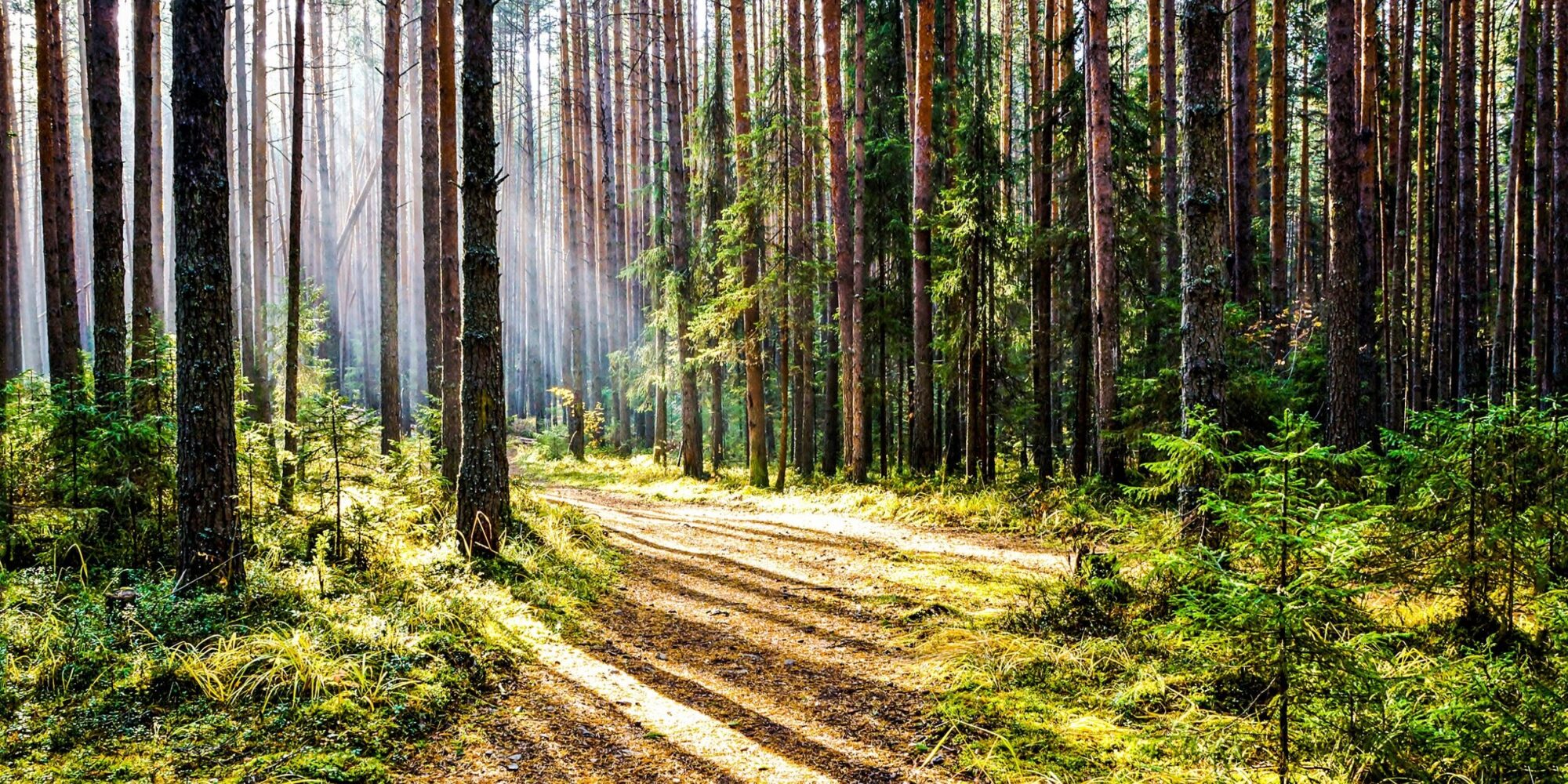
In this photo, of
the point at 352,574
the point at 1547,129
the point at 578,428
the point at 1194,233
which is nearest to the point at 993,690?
the point at 1194,233

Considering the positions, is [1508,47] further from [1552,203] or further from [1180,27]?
[1180,27]

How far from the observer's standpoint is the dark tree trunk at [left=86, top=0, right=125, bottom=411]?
7.76 metres

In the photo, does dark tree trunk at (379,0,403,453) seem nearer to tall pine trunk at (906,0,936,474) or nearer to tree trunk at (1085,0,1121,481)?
tall pine trunk at (906,0,936,474)

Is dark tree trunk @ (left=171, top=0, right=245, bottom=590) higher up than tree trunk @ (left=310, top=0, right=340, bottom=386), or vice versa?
tree trunk @ (left=310, top=0, right=340, bottom=386)

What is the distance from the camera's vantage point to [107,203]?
7.80 metres

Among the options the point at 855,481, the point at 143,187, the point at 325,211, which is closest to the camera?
the point at 143,187

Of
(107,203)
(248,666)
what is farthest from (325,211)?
(248,666)

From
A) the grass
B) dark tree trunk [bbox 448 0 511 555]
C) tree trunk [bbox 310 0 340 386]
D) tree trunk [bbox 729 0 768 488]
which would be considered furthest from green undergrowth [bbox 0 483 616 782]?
tree trunk [bbox 310 0 340 386]

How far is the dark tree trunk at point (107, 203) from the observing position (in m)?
7.76

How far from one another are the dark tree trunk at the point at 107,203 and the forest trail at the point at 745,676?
5818mm

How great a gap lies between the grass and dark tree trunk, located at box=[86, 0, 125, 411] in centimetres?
326

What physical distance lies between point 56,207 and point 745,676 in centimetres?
1098

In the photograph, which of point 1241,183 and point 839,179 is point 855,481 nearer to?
point 839,179

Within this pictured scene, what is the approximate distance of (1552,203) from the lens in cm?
1331
